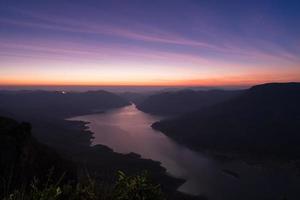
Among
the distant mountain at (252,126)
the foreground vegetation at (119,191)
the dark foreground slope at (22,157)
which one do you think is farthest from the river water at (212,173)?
the foreground vegetation at (119,191)

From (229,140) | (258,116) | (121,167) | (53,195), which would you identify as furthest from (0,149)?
(258,116)

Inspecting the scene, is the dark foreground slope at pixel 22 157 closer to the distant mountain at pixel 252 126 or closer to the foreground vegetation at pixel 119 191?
the foreground vegetation at pixel 119 191

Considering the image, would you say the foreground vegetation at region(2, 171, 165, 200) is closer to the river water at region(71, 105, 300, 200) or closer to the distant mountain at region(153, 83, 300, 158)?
the river water at region(71, 105, 300, 200)

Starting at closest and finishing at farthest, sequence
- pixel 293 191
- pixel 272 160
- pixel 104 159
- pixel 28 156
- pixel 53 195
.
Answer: pixel 53 195 → pixel 28 156 → pixel 293 191 → pixel 104 159 → pixel 272 160

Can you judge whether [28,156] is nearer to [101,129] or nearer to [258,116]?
[101,129]

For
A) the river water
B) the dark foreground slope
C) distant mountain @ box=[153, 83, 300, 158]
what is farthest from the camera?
distant mountain @ box=[153, 83, 300, 158]

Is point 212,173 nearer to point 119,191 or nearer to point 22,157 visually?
point 22,157

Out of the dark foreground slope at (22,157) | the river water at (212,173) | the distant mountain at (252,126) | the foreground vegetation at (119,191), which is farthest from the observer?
the distant mountain at (252,126)

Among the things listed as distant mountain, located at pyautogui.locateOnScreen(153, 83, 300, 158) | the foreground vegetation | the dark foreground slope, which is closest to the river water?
distant mountain, located at pyautogui.locateOnScreen(153, 83, 300, 158)

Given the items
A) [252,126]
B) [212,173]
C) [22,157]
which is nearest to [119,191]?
[22,157]
